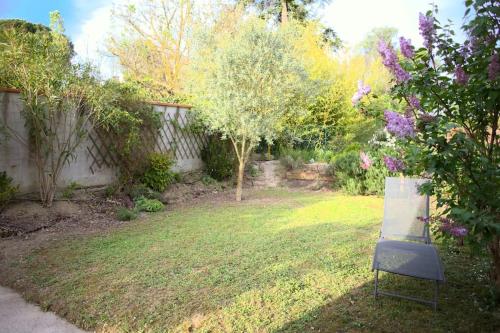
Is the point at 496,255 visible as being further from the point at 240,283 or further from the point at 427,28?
the point at 240,283

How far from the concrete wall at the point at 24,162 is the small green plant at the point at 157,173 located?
2.21 feet

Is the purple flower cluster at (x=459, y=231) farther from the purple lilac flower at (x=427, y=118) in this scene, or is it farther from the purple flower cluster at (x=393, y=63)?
the purple flower cluster at (x=393, y=63)

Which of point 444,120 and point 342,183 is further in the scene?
point 342,183

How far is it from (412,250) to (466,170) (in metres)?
1.07

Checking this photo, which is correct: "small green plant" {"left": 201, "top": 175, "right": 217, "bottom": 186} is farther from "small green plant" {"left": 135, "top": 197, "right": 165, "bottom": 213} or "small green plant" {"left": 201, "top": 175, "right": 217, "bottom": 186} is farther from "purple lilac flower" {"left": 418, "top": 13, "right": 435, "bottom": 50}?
"purple lilac flower" {"left": 418, "top": 13, "right": 435, "bottom": 50}

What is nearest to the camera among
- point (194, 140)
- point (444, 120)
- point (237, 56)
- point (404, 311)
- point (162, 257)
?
point (444, 120)

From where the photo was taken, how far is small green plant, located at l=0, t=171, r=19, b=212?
5.09m

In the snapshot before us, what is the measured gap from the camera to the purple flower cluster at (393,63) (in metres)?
2.49

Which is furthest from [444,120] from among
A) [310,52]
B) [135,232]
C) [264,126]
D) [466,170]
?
[310,52]

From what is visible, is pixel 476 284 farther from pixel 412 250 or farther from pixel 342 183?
pixel 342 183

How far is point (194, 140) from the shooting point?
951cm

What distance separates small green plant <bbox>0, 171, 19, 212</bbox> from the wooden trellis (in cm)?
162

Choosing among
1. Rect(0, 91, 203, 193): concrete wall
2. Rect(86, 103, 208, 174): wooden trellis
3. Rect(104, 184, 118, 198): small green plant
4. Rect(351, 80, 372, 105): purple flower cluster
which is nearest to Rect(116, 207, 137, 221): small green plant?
Rect(104, 184, 118, 198): small green plant

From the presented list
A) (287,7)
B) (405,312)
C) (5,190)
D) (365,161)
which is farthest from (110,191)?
(287,7)
